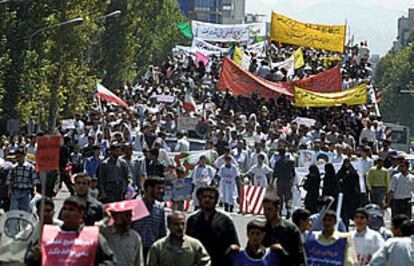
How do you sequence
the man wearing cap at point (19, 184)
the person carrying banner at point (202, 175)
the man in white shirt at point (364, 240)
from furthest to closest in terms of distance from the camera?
1. the person carrying banner at point (202, 175)
2. the man wearing cap at point (19, 184)
3. the man in white shirt at point (364, 240)

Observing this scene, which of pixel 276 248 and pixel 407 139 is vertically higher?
pixel 276 248

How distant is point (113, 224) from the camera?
12.2 meters

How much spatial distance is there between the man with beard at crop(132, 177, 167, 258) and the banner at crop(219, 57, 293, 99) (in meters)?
31.8

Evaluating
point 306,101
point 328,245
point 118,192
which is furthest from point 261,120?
point 328,245

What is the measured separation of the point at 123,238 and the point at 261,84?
33422 millimetres

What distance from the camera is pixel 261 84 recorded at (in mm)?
45375

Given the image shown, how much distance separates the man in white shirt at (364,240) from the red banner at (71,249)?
3645mm

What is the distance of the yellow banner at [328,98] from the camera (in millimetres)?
42562

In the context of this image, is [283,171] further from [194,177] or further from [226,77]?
[226,77]

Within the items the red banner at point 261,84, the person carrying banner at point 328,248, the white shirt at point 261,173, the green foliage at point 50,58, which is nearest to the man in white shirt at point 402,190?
the white shirt at point 261,173

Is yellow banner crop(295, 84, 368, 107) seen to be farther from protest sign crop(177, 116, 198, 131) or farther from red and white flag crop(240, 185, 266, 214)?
red and white flag crop(240, 185, 266, 214)

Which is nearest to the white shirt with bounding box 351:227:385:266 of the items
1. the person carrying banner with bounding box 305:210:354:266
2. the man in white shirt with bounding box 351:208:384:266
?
the man in white shirt with bounding box 351:208:384:266

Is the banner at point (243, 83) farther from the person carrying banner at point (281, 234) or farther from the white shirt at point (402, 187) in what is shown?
the person carrying banner at point (281, 234)

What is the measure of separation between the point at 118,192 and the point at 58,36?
29313 millimetres
